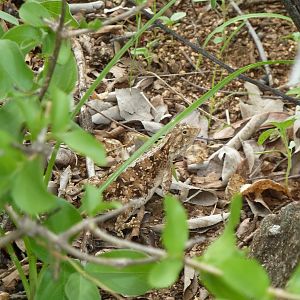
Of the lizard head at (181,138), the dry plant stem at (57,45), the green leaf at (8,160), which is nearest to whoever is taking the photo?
the green leaf at (8,160)

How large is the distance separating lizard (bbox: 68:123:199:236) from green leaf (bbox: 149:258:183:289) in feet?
6.12

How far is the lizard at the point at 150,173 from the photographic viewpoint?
2979mm

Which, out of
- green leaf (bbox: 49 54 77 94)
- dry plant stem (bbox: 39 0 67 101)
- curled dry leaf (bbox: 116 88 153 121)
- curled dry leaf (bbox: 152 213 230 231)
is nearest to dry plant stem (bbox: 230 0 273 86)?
curled dry leaf (bbox: 116 88 153 121)

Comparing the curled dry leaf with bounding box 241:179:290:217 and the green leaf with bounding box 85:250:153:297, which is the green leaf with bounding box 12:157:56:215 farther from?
the curled dry leaf with bounding box 241:179:290:217

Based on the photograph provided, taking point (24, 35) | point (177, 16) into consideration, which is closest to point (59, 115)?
point (24, 35)

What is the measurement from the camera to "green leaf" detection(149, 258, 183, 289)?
3.22 ft

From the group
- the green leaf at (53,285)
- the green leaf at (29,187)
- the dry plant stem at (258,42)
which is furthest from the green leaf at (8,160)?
the dry plant stem at (258,42)

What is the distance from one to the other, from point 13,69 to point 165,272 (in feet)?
2.27

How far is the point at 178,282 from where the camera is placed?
8.35 ft

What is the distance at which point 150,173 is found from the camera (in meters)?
3.09

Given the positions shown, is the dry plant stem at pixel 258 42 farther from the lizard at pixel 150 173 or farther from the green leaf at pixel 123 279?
the green leaf at pixel 123 279

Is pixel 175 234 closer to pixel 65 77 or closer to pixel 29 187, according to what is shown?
pixel 29 187

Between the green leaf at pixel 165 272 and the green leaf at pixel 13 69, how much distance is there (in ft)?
2.03

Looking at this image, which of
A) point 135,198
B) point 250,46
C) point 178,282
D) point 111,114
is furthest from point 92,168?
point 250,46
